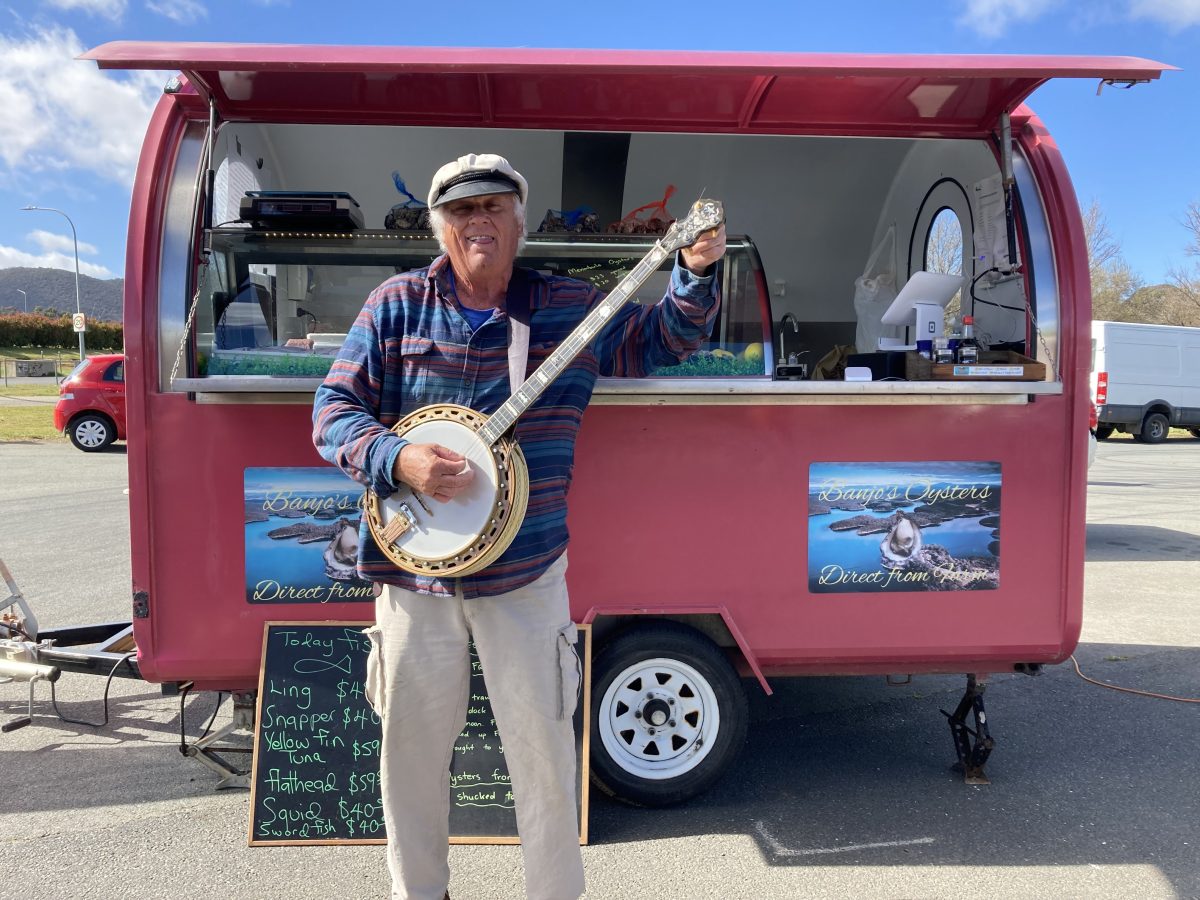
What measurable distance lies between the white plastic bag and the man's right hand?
3.13 metres

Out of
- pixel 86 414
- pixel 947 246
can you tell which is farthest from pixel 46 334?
pixel 947 246

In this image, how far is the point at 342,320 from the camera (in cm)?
373

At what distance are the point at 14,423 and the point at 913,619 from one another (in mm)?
20299

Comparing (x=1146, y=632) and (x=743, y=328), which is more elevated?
(x=743, y=328)

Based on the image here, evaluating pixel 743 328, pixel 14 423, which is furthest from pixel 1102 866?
pixel 14 423

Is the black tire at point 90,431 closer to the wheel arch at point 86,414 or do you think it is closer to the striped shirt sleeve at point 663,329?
the wheel arch at point 86,414

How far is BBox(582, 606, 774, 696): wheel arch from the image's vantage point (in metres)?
3.01

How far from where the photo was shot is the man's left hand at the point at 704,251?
2100mm

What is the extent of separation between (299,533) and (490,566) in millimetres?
1073

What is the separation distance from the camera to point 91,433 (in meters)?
13.8

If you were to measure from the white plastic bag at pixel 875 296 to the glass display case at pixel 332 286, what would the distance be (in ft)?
4.43

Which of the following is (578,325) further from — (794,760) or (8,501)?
(8,501)

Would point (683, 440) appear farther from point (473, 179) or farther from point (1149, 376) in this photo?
point (1149, 376)

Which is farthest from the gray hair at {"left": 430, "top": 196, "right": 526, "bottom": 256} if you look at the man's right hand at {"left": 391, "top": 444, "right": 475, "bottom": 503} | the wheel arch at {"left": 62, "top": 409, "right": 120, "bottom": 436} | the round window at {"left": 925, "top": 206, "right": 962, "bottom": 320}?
the wheel arch at {"left": 62, "top": 409, "right": 120, "bottom": 436}
